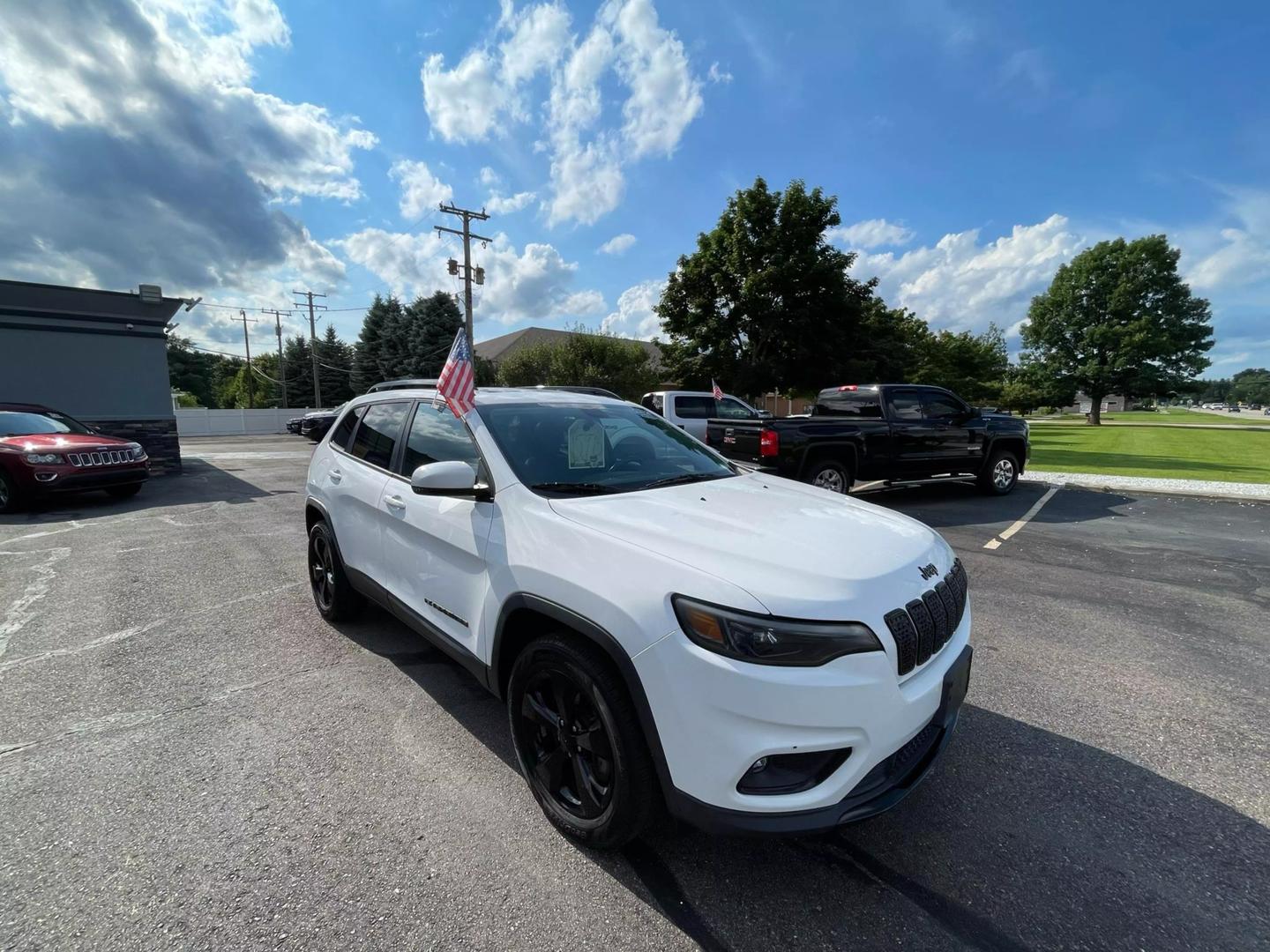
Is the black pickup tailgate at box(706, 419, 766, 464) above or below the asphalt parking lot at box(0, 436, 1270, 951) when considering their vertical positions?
above

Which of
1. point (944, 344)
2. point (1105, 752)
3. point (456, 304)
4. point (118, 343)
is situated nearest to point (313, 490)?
point (1105, 752)

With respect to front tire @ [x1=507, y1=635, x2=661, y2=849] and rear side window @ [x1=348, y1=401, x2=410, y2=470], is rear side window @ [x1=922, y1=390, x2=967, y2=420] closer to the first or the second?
rear side window @ [x1=348, y1=401, x2=410, y2=470]

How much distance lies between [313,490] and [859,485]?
381 inches

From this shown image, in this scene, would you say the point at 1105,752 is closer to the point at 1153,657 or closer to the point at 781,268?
the point at 1153,657

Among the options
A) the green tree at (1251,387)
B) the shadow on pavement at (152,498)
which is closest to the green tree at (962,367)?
the shadow on pavement at (152,498)

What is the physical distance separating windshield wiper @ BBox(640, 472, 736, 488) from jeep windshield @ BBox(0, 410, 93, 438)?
1123cm

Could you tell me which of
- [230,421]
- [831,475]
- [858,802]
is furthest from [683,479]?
[230,421]

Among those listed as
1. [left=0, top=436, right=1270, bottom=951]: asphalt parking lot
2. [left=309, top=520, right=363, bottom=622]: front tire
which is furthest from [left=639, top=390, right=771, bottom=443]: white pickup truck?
[left=309, top=520, right=363, bottom=622]: front tire

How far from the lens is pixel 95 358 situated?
13.5 m

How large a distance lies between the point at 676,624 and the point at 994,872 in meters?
1.49

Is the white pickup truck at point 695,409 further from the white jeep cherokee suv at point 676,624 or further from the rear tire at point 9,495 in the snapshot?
the rear tire at point 9,495

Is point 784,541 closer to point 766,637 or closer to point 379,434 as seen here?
point 766,637

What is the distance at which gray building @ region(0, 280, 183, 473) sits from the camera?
12711mm

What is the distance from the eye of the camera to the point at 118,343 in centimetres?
1370
